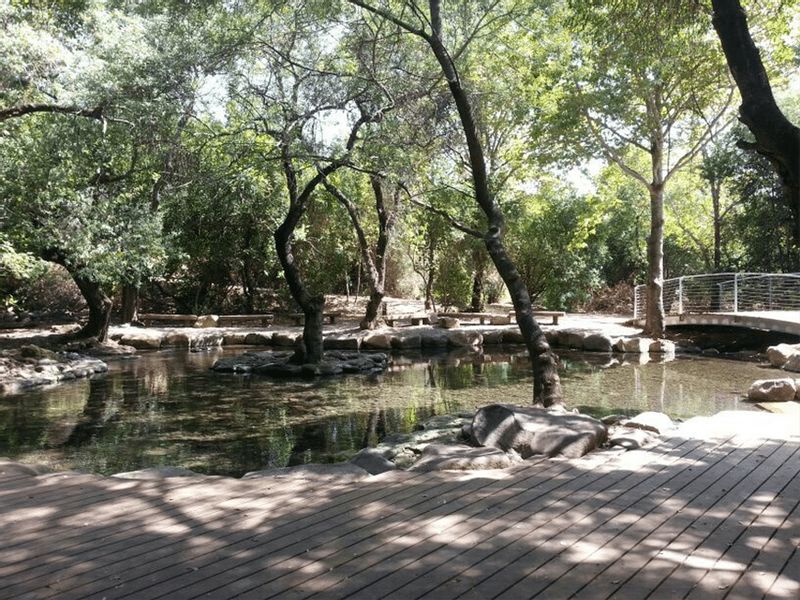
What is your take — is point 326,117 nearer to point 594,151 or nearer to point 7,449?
point 7,449

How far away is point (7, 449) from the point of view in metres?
7.75

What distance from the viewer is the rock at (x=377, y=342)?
18266 millimetres

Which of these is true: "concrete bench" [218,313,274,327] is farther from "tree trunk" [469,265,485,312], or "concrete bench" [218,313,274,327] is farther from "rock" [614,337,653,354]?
"rock" [614,337,653,354]

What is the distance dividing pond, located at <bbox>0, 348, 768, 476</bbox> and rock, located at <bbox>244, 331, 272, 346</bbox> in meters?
3.31

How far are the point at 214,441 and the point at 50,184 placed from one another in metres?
7.67

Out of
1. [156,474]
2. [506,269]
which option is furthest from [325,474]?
[506,269]

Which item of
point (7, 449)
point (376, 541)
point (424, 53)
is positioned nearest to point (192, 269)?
point (424, 53)

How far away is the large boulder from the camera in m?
5.75

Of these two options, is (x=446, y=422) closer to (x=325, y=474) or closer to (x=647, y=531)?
(x=325, y=474)

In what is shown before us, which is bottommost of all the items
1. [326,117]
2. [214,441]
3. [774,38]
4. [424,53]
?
[214,441]

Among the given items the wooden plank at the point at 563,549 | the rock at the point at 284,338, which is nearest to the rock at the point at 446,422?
the wooden plank at the point at 563,549

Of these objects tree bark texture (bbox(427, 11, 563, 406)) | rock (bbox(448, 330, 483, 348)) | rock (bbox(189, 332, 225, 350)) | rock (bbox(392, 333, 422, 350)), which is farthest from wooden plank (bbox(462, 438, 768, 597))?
rock (bbox(189, 332, 225, 350))

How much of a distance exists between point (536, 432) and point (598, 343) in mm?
12283

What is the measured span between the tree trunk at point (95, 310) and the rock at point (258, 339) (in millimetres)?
3809
